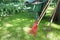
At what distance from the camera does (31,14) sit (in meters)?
6.43

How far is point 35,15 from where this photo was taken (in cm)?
620

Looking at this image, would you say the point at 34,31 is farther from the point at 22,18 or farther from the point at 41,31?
the point at 22,18

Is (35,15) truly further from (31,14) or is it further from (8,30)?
(8,30)

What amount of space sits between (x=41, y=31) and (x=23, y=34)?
1.91 ft

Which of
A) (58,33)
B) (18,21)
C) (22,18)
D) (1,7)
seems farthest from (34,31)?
(1,7)

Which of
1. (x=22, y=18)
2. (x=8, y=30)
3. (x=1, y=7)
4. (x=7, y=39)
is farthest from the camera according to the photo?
(x=1, y=7)

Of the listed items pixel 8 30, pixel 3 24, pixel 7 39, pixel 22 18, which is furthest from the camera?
pixel 22 18

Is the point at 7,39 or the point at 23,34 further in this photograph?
the point at 23,34

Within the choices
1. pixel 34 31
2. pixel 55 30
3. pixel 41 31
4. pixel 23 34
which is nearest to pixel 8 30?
pixel 23 34

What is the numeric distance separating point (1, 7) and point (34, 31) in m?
6.43

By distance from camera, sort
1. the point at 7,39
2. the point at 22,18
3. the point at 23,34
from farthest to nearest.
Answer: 1. the point at 22,18
2. the point at 23,34
3. the point at 7,39

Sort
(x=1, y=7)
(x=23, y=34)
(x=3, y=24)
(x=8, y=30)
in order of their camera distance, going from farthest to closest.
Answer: (x=1, y=7)
(x=3, y=24)
(x=8, y=30)
(x=23, y=34)

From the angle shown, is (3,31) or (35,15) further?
(35,15)

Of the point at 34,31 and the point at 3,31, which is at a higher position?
the point at 34,31
